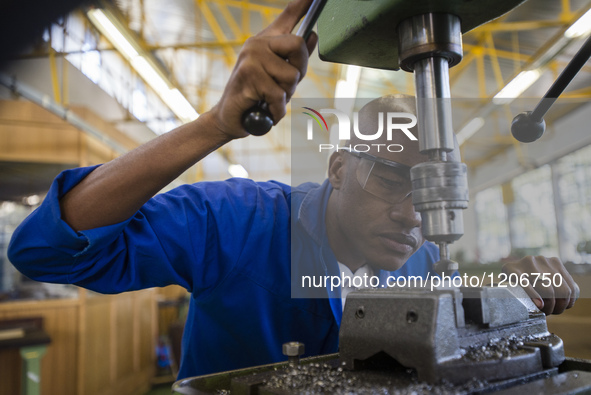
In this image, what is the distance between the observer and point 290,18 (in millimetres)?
583

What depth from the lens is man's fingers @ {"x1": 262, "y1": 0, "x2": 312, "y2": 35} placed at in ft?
1.89

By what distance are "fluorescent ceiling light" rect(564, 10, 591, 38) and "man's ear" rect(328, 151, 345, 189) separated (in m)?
2.78

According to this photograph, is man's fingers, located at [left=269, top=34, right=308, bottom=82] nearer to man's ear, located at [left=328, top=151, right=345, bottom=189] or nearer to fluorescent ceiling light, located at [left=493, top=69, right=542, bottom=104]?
man's ear, located at [left=328, top=151, right=345, bottom=189]

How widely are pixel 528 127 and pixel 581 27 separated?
2.97 meters

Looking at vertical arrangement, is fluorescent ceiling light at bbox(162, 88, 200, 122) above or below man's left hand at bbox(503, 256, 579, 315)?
above

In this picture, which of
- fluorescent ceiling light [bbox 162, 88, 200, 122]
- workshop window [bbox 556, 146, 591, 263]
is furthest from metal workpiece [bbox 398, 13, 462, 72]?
fluorescent ceiling light [bbox 162, 88, 200, 122]

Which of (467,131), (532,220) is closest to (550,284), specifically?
(532,220)

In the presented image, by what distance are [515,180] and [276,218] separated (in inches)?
21.3

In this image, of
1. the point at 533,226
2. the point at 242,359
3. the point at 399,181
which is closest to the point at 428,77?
the point at 399,181

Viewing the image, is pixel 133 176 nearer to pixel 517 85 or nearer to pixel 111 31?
pixel 111 31

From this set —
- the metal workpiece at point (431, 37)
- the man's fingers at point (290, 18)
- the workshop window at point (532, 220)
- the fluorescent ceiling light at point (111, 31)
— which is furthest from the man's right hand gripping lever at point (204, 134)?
the fluorescent ceiling light at point (111, 31)

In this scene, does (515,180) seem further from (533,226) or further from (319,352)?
(319,352)

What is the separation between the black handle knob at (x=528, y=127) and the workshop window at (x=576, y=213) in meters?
0.22

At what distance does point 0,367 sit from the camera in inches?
113
